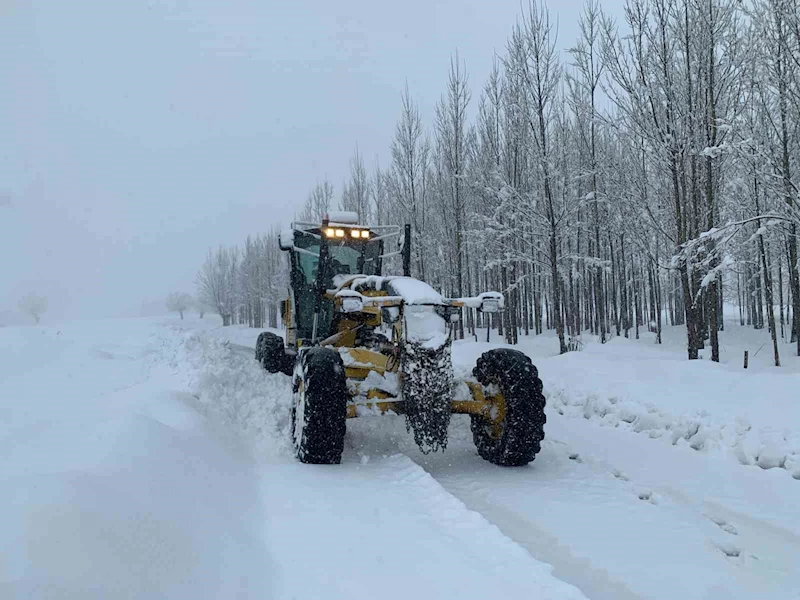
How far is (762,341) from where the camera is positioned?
881 inches

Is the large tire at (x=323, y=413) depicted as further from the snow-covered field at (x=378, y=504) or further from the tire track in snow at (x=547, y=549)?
the tire track in snow at (x=547, y=549)

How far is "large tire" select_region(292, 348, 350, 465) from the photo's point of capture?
16.8ft

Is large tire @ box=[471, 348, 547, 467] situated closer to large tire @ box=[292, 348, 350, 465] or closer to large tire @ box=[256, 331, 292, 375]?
large tire @ box=[292, 348, 350, 465]

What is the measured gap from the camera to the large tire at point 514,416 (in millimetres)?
5273

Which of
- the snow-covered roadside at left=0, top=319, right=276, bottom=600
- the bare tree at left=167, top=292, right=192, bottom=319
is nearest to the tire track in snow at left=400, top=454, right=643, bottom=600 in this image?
the snow-covered roadside at left=0, top=319, right=276, bottom=600

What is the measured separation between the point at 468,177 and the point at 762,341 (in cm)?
1394

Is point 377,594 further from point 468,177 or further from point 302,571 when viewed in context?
point 468,177

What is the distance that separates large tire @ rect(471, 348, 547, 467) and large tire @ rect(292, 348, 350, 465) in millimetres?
1457

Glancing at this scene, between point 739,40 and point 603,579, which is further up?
point 739,40

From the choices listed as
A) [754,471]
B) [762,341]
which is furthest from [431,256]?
[754,471]

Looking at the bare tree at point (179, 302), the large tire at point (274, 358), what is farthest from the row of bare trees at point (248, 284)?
the large tire at point (274, 358)

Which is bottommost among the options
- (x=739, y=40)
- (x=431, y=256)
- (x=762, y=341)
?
(x=762, y=341)

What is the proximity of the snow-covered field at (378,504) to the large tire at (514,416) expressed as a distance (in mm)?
235

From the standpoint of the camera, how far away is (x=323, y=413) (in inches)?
202
